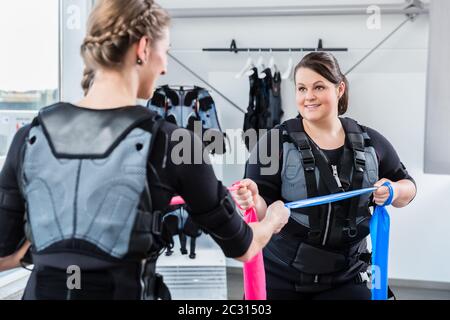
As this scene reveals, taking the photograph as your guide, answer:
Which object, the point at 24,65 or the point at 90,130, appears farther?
the point at 24,65

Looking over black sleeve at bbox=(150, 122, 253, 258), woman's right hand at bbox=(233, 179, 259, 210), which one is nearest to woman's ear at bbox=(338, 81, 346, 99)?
woman's right hand at bbox=(233, 179, 259, 210)

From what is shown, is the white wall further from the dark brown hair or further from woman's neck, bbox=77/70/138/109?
woman's neck, bbox=77/70/138/109

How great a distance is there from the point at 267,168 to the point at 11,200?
3.23 ft

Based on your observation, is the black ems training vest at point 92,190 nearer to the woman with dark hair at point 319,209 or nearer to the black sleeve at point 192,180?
the black sleeve at point 192,180

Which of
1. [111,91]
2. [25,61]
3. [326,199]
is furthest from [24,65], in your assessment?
[111,91]

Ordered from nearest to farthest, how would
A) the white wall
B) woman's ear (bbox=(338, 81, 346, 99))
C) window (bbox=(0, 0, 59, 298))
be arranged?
woman's ear (bbox=(338, 81, 346, 99)) → window (bbox=(0, 0, 59, 298)) → the white wall

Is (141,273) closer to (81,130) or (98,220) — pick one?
(98,220)

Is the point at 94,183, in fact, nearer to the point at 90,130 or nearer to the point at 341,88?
the point at 90,130

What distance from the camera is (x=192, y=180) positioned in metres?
1.04

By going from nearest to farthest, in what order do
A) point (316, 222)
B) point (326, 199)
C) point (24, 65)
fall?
point (326, 199), point (316, 222), point (24, 65)

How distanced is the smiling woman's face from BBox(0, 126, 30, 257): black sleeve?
3.84 feet

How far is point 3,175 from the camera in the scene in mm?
1106

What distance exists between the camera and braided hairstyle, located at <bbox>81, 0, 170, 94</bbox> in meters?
1.04

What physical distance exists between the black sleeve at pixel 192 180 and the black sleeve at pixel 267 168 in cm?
76
